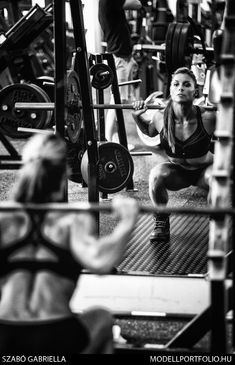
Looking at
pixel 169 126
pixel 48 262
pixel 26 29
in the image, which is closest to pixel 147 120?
pixel 169 126

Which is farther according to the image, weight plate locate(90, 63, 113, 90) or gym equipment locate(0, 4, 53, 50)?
gym equipment locate(0, 4, 53, 50)

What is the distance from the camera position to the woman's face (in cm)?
451

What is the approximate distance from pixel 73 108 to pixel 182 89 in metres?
0.73

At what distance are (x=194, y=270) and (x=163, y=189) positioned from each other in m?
0.70

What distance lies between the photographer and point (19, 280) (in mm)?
2217

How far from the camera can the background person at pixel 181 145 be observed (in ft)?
14.9

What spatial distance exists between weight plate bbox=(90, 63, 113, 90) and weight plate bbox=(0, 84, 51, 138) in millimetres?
369

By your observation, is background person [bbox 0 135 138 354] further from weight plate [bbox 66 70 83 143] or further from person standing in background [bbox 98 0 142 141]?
person standing in background [bbox 98 0 142 141]

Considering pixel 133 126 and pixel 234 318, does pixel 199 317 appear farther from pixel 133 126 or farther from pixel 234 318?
pixel 133 126

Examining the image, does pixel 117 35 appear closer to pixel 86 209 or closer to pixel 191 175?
pixel 191 175

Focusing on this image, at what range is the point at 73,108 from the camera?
418cm

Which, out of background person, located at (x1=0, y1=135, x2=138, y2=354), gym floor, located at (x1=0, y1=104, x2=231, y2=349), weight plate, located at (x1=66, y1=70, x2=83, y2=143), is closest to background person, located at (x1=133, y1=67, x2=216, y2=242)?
gym floor, located at (x1=0, y1=104, x2=231, y2=349)

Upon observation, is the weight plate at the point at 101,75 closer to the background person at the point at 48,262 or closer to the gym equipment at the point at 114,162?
the gym equipment at the point at 114,162

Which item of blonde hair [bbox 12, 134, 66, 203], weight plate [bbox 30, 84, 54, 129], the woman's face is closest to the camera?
blonde hair [bbox 12, 134, 66, 203]
